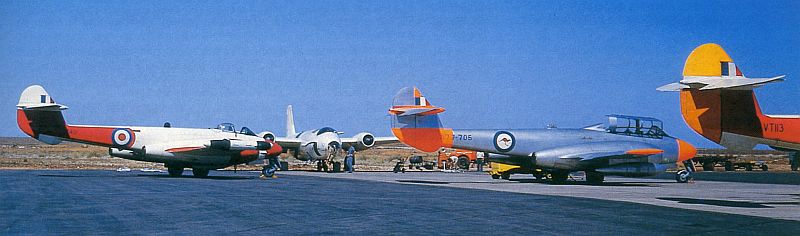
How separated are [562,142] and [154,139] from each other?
49.4ft

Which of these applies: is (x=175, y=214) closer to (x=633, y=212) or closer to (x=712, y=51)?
(x=633, y=212)

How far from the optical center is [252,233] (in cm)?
905

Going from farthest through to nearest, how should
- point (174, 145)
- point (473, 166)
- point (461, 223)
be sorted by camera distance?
point (473, 166), point (174, 145), point (461, 223)

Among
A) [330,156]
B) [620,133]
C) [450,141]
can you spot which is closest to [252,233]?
[450,141]

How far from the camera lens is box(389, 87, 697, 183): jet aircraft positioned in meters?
25.7

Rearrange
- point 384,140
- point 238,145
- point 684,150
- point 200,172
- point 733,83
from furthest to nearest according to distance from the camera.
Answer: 1. point 384,140
2. point 200,172
3. point 238,145
4. point 684,150
5. point 733,83

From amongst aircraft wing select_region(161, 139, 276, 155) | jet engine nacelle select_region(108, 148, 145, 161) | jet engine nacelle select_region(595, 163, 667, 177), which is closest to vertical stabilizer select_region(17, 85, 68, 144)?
jet engine nacelle select_region(108, 148, 145, 161)

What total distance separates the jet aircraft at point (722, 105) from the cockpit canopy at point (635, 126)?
34.5 ft

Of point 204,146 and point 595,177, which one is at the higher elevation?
point 204,146

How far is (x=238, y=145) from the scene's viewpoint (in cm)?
2964

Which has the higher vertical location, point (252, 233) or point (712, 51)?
point (712, 51)

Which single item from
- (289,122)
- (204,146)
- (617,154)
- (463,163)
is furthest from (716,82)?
(289,122)

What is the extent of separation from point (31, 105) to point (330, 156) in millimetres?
18029

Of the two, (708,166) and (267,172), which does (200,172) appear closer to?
(267,172)
